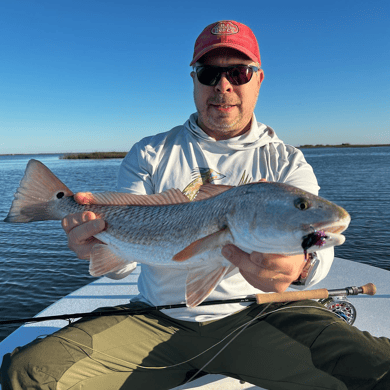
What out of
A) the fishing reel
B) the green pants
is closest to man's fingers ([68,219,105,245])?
the green pants

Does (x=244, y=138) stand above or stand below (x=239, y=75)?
below

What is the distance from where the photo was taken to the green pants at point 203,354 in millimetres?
2443

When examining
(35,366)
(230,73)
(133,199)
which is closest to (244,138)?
(230,73)

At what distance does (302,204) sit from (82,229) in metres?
1.74

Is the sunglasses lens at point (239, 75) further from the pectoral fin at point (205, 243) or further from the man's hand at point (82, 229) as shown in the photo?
the man's hand at point (82, 229)

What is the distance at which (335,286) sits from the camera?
5.26 meters

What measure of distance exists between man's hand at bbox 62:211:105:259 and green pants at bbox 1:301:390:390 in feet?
2.16

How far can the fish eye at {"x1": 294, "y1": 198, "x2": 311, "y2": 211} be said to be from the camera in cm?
194

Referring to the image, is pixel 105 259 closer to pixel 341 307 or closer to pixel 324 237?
pixel 324 237

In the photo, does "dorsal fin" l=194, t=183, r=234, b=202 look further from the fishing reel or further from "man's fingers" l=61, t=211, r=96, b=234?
the fishing reel

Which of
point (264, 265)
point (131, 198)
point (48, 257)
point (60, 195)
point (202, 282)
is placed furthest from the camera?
point (48, 257)

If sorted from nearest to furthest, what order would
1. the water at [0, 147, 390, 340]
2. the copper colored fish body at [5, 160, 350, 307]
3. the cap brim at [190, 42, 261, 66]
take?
the copper colored fish body at [5, 160, 350, 307], the cap brim at [190, 42, 261, 66], the water at [0, 147, 390, 340]

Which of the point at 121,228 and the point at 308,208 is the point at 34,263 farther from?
the point at 308,208

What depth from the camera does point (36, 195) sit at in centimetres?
304
